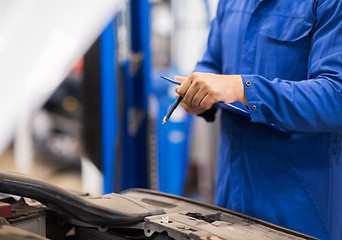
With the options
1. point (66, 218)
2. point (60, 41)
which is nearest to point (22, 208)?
point (66, 218)

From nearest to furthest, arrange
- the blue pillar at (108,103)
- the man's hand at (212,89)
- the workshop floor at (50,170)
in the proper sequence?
the man's hand at (212,89) → the blue pillar at (108,103) → the workshop floor at (50,170)

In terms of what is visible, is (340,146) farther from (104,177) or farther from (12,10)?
(12,10)

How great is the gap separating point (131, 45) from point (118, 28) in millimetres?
159

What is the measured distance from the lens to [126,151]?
2.73m

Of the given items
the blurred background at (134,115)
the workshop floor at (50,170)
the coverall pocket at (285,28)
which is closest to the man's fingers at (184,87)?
the coverall pocket at (285,28)

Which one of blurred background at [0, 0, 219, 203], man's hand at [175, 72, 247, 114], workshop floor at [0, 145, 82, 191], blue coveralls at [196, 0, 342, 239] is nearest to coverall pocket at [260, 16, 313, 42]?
blue coveralls at [196, 0, 342, 239]

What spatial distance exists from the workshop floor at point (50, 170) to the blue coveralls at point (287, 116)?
136 inches

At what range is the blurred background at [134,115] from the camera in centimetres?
268

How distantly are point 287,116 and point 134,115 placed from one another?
5.57 feet

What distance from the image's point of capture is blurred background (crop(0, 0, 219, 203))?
2.68 meters

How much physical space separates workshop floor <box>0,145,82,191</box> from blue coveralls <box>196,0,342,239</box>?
11.3ft

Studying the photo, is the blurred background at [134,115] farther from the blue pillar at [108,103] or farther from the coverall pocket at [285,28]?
the coverall pocket at [285,28]

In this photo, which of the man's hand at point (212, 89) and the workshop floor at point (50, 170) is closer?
the man's hand at point (212, 89)

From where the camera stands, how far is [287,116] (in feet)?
3.58
